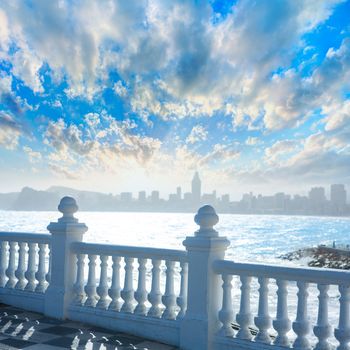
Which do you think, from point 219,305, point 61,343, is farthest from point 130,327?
point 219,305

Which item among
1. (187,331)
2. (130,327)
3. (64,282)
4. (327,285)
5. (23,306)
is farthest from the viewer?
(23,306)

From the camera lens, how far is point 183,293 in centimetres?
556

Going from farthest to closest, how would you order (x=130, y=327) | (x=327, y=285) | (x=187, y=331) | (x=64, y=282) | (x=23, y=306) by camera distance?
(x=23, y=306)
(x=64, y=282)
(x=130, y=327)
(x=187, y=331)
(x=327, y=285)

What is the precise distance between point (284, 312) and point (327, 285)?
0.58 meters

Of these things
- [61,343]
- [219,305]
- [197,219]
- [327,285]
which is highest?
[197,219]

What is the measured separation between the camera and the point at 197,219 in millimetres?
5383

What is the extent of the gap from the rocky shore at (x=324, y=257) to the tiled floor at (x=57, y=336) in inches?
2279

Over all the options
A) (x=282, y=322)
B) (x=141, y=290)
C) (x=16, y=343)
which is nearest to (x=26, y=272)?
(x=16, y=343)

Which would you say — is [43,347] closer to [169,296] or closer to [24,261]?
[169,296]

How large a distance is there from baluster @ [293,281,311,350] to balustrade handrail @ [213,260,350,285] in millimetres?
115

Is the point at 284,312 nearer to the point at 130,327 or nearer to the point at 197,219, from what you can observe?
the point at 197,219

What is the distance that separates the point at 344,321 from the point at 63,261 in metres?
3.96

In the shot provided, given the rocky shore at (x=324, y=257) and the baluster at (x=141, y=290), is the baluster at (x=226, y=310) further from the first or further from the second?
the rocky shore at (x=324, y=257)

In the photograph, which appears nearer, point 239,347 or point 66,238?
point 239,347
